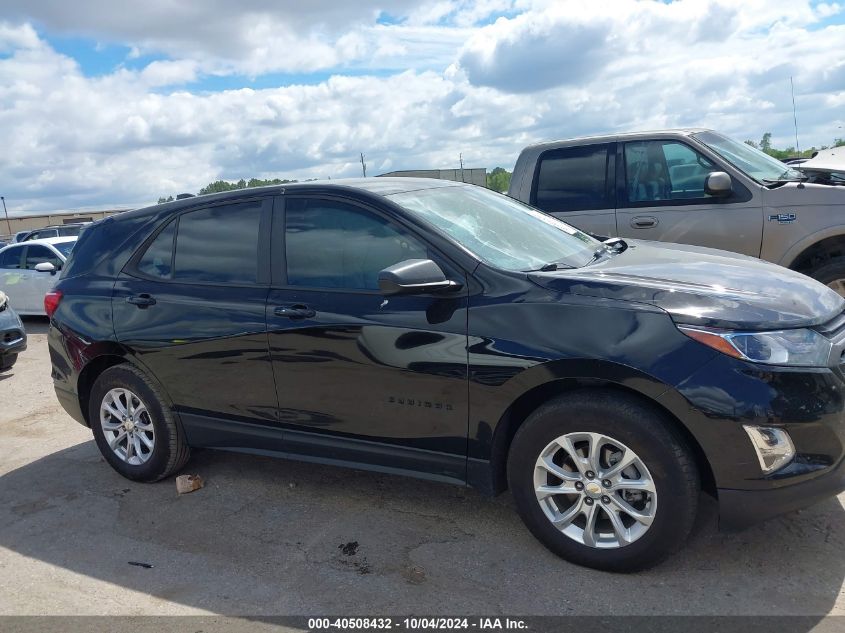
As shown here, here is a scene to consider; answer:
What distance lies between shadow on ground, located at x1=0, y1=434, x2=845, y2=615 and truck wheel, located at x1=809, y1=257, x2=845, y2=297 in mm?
3071

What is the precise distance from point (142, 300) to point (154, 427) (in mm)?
792

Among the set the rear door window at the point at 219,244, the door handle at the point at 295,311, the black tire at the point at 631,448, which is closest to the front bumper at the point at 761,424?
the black tire at the point at 631,448

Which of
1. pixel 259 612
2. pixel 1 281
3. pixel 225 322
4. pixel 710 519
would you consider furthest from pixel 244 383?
pixel 1 281

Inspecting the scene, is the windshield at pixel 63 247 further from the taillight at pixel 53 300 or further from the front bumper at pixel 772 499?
the front bumper at pixel 772 499

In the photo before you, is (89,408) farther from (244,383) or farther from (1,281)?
(1,281)

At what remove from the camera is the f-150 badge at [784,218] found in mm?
6395

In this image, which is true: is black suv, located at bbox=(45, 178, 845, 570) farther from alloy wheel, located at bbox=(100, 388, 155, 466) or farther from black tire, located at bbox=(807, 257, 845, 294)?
black tire, located at bbox=(807, 257, 845, 294)

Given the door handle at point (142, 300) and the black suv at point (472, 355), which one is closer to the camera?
the black suv at point (472, 355)

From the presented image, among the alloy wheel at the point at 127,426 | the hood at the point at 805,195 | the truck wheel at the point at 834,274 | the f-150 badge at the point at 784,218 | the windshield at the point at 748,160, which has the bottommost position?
the alloy wheel at the point at 127,426

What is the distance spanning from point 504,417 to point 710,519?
1.21 m

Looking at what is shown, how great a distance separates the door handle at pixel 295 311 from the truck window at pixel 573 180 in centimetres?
380

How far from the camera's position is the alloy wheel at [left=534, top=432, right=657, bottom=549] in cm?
330

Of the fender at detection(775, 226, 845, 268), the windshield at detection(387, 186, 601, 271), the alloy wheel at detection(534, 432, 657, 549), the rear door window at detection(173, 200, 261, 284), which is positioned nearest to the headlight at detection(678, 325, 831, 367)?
the alloy wheel at detection(534, 432, 657, 549)

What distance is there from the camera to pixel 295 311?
4074 millimetres
